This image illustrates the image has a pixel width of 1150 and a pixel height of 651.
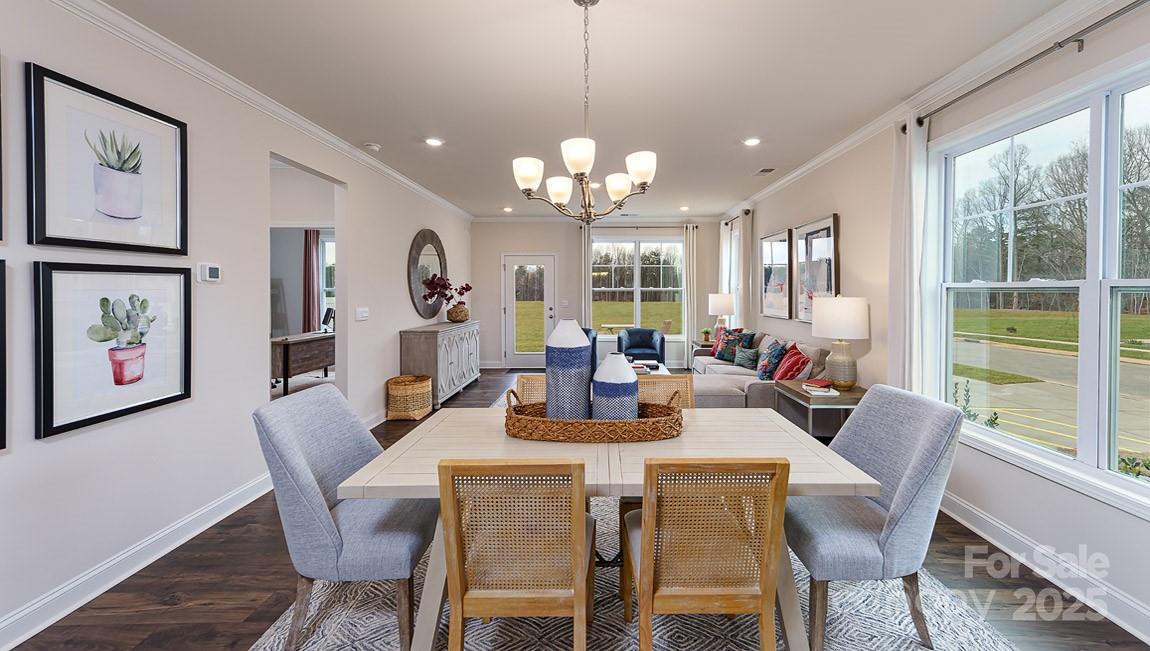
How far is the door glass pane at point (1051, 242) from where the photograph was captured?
7.69 feet

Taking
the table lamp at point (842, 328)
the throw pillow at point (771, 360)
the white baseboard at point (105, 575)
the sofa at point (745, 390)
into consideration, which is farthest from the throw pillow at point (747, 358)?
the white baseboard at point (105, 575)

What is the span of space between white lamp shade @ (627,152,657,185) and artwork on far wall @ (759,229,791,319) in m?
3.50

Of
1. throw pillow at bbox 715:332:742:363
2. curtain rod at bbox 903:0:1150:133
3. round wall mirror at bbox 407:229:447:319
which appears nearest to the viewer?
curtain rod at bbox 903:0:1150:133

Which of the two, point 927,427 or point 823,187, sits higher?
point 823,187

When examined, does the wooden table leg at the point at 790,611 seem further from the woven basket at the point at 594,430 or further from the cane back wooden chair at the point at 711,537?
the woven basket at the point at 594,430

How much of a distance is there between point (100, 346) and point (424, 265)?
4296mm

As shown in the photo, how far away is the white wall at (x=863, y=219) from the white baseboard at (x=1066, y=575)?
1.18 meters

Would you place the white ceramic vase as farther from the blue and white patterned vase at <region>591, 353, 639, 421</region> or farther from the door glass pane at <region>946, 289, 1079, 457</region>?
the door glass pane at <region>946, 289, 1079, 457</region>

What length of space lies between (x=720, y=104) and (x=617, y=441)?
2.53 m

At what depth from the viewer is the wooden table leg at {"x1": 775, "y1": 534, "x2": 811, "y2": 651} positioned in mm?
1616

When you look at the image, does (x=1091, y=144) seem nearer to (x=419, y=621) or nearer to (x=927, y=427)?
(x=927, y=427)

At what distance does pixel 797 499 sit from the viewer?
201 cm

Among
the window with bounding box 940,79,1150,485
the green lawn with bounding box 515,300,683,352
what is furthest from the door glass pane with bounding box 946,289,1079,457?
the green lawn with bounding box 515,300,683,352

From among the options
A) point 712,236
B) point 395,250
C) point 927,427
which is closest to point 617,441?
point 927,427
